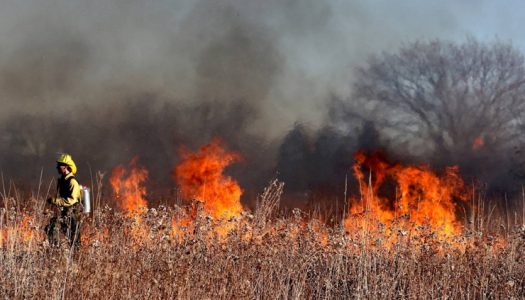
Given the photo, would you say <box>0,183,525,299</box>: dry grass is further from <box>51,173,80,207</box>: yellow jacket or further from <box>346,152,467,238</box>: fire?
<box>346,152,467,238</box>: fire

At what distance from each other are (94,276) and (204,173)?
13.9m

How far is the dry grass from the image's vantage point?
20.4ft

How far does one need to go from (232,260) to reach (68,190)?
3.95m

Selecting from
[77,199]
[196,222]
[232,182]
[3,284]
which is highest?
[232,182]

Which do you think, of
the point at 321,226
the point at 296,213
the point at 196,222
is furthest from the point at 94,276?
the point at 321,226

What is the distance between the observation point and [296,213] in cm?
856

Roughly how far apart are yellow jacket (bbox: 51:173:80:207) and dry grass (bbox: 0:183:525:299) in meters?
1.70

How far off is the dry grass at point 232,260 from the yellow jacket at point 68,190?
5.57 feet

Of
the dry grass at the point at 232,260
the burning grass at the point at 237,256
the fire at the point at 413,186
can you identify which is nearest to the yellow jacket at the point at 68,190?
the burning grass at the point at 237,256

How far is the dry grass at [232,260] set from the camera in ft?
20.4

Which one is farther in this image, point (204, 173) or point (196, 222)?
point (204, 173)

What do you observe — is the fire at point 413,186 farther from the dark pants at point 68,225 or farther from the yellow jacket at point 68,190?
the dark pants at point 68,225

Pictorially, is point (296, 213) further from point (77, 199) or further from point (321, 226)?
point (77, 199)

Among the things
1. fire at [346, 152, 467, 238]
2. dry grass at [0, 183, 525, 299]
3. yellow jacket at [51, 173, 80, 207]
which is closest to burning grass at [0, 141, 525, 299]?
dry grass at [0, 183, 525, 299]
